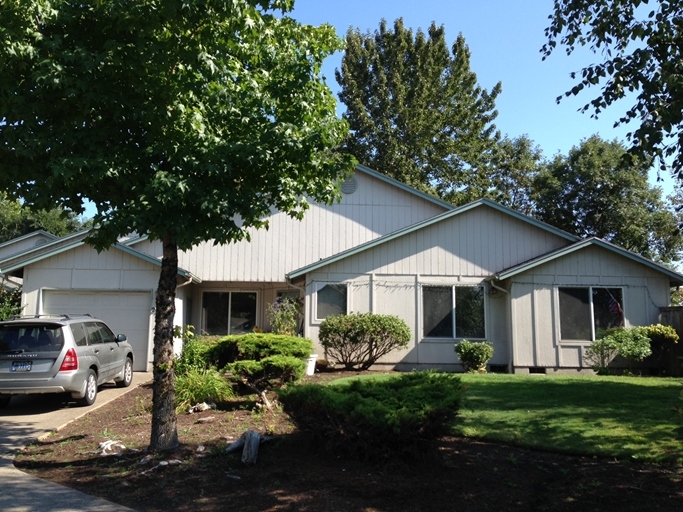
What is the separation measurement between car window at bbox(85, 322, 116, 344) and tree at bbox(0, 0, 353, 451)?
17.7ft

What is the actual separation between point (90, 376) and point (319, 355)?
6843 millimetres

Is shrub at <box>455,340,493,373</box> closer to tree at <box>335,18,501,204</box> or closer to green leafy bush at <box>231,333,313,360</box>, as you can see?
green leafy bush at <box>231,333,313,360</box>

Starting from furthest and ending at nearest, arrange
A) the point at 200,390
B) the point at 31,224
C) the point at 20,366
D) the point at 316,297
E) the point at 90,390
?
the point at 31,224, the point at 316,297, the point at 90,390, the point at 20,366, the point at 200,390

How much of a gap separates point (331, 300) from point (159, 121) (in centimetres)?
1078

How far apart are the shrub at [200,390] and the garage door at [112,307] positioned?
6.46 metres

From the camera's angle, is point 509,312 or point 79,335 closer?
point 79,335

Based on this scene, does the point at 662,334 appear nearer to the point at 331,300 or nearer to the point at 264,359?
the point at 331,300

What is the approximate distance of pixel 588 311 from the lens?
16344mm

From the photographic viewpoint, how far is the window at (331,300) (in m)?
16.9

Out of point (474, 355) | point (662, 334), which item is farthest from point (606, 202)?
point (474, 355)

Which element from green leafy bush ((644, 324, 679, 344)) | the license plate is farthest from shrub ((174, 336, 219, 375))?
green leafy bush ((644, 324, 679, 344))

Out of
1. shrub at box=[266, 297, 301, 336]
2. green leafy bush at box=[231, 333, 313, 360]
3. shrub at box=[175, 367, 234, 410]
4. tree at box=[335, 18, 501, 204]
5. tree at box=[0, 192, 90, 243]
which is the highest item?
tree at box=[335, 18, 501, 204]

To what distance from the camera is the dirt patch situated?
5344 millimetres

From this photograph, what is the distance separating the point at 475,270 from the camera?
17.2 meters
